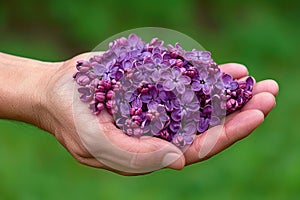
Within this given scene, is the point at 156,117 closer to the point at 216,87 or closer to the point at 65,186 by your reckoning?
the point at 216,87

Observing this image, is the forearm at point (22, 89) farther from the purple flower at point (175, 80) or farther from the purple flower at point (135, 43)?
the purple flower at point (175, 80)

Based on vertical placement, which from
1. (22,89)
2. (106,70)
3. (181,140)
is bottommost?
(22,89)

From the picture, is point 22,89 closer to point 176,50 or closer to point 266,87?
point 176,50

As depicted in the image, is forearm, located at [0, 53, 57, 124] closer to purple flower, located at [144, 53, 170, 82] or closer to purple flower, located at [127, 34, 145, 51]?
purple flower, located at [127, 34, 145, 51]

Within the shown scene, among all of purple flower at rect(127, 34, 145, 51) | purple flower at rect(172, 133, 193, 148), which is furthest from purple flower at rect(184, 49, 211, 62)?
purple flower at rect(172, 133, 193, 148)

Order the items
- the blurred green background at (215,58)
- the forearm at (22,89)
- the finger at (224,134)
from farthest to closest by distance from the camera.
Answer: the blurred green background at (215,58)
the forearm at (22,89)
the finger at (224,134)

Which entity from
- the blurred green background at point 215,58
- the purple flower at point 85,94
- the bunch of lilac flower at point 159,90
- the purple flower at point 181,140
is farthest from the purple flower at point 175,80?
the blurred green background at point 215,58

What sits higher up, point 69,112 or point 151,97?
point 151,97

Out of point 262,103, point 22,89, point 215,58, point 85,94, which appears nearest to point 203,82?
point 262,103
